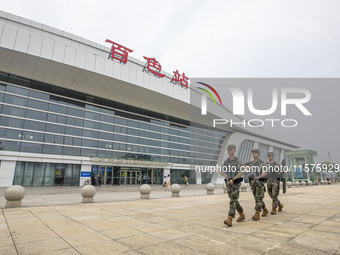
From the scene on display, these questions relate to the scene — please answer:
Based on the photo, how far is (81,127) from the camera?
89.1 ft

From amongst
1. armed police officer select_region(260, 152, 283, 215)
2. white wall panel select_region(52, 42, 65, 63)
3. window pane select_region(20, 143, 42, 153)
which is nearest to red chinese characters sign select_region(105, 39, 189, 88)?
white wall panel select_region(52, 42, 65, 63)

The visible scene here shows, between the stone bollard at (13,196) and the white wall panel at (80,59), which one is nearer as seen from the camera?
the stone bollard at (13,196)

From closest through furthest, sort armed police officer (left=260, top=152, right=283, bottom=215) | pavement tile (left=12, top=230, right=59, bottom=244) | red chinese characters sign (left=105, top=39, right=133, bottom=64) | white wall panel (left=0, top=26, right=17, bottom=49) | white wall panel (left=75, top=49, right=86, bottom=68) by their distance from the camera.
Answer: pavement tile (left=12, top=230, right=59, bottom=244) → armed police officer (left=260, top=152, right=283, bottom=215) → white wall panel (left=0, top=26, right=17, bottom=49) → white wall panel (left=75, top=49, right=86, bottom=68) → red chinese characters sign (left=105, top=39, right=133, bottom=64)

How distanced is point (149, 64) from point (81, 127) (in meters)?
13.4

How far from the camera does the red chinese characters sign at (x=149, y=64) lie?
28297mm

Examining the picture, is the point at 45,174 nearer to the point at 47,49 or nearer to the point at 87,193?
the point at 47,49

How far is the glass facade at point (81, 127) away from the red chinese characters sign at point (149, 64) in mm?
6452

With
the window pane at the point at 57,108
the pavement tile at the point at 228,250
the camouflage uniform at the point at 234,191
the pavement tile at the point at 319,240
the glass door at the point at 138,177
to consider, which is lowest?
the glass door at the point at 138,177

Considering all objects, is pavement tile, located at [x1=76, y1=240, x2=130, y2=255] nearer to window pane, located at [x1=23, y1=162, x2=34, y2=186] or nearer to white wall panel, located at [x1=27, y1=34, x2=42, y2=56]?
window pane, located at [x1=23, y1=162, x2=34, y2=186]

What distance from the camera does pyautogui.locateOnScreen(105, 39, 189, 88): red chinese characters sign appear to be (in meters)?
28.3

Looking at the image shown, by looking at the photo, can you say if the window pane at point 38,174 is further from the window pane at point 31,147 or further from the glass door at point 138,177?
the glass door at point 138,177

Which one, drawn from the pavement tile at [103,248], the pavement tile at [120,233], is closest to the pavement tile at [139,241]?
the pavement tile at [103,248]

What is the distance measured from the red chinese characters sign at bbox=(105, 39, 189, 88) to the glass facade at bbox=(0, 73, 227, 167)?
645cm

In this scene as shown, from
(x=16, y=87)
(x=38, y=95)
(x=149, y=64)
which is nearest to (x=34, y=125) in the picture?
(x=38, y=95)
